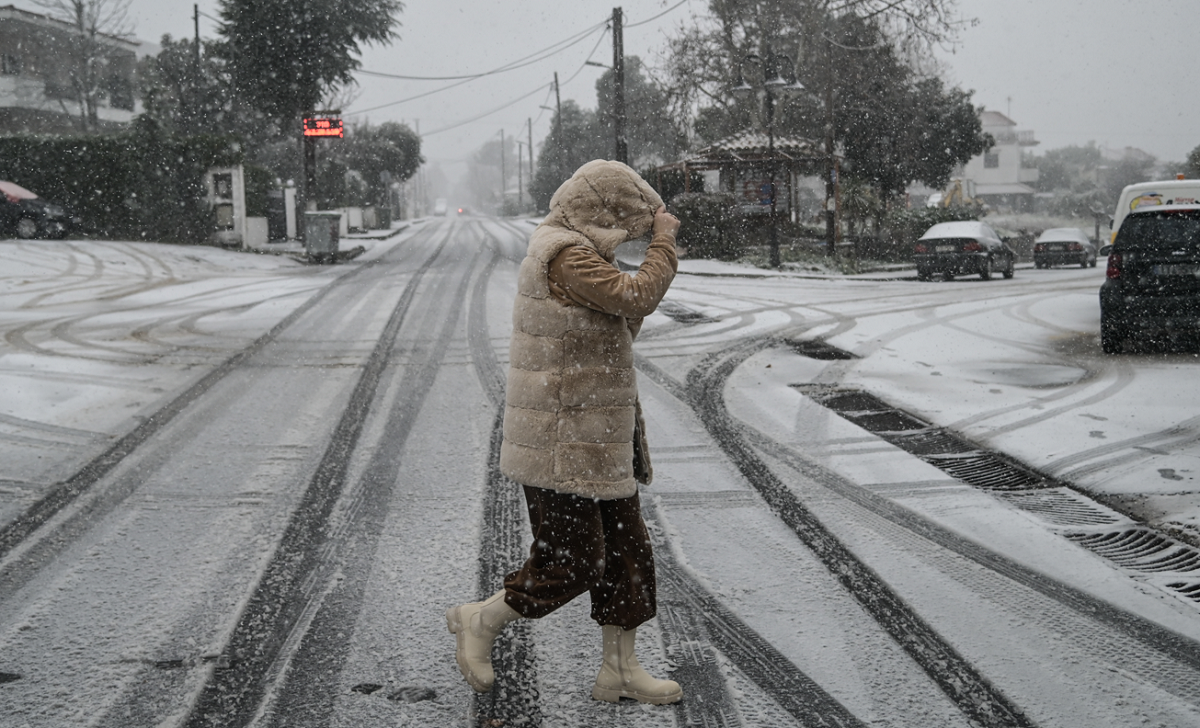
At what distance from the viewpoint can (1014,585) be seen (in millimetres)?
3973

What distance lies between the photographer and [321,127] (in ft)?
81.6

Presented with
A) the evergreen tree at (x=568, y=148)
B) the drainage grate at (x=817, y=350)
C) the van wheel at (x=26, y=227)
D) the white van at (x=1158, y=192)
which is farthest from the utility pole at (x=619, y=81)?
the evergreen tree at (x=568, y=148)

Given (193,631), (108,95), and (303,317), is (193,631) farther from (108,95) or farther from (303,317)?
(108,95)

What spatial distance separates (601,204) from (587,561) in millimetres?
1082

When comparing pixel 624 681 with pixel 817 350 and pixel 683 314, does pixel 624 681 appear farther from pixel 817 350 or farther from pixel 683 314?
pixel 683 314

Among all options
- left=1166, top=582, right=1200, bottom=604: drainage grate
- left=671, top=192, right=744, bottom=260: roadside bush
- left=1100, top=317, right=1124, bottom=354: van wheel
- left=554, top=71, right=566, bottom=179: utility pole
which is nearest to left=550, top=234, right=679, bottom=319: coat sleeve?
left=1166, top=582, right=1200, bottom=604: drainage grate

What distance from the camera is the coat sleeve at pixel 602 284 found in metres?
2.71

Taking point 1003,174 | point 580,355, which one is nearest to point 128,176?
point 580,355

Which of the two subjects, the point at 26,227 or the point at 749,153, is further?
the point at 749,153

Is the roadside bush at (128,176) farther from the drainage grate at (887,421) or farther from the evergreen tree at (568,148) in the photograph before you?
the evergreen tree at (568,148)

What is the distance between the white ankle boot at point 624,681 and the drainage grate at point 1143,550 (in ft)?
8.03

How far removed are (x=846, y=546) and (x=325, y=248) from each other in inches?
757

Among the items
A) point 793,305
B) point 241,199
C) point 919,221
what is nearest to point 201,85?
point 241,199

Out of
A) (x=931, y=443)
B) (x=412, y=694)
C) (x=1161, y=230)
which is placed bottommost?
(x=412, y=694)
